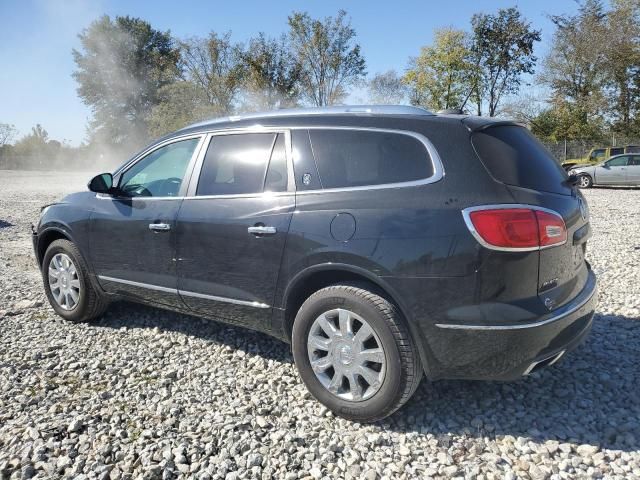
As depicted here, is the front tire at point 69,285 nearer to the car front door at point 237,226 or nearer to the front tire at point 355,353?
the car front door at point 237,226

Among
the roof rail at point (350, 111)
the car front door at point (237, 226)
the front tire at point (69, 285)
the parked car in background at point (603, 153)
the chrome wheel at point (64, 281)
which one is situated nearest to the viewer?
the roof rail at point (350, 111)

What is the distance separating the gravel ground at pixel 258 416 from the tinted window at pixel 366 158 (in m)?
1.42

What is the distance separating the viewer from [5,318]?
15.7 ft

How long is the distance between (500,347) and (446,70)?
3522 cm

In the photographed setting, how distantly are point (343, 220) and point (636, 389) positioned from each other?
88.0 inches

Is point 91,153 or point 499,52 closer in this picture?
point 499,52

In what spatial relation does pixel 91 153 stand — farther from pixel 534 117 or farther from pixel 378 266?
pixel 378 266

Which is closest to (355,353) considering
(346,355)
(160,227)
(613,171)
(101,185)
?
(346,355)

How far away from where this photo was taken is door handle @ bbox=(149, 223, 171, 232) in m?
3.70

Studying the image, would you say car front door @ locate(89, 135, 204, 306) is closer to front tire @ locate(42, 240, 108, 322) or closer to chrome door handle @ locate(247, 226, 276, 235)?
front tire @ locate(42, 240, 108, 322)

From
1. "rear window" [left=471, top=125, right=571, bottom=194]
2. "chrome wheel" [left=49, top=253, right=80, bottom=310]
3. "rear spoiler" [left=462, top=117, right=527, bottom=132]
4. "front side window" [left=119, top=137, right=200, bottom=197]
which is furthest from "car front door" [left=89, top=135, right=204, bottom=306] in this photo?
"rear window" [left=471, top=125, right=571, bottom=194]

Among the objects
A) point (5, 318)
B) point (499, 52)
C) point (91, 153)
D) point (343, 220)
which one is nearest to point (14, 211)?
point (5, 318)

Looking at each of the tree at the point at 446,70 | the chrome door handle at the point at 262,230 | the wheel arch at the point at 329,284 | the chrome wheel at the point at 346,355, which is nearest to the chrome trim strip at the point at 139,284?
the chrome door handle at the point at 262,230

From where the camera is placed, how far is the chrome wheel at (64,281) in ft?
15.0
